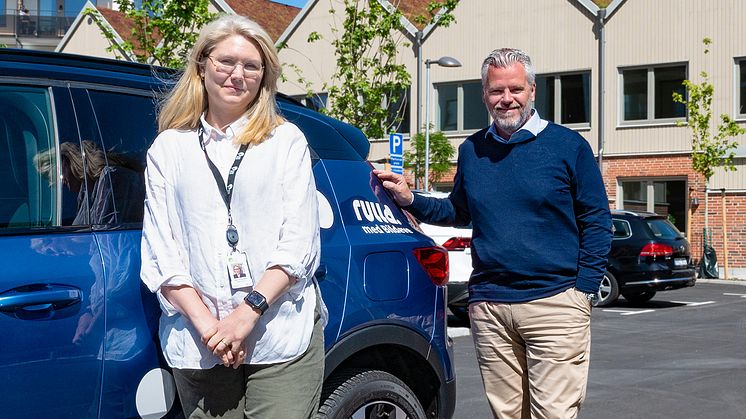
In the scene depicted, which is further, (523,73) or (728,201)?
(728,201)

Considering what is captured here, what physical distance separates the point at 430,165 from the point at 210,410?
2648 centimetres

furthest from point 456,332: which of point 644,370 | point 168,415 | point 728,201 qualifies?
point 728,201

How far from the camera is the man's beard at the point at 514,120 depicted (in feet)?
13.3

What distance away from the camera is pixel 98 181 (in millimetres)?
3268

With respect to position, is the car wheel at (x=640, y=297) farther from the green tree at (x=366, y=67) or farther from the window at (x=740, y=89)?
the window at (x=740, y=89)

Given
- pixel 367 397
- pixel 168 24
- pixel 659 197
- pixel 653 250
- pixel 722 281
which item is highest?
pixel 168 24

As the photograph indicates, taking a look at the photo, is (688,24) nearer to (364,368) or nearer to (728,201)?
(728,201)

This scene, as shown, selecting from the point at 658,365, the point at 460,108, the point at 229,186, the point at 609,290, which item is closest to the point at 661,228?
the point at 609,290

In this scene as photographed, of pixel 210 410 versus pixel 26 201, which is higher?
pixel 26 201

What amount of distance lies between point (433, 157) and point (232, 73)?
2646cm

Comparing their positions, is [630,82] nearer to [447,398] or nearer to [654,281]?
[654,281]

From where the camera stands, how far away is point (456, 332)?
39.2 ft

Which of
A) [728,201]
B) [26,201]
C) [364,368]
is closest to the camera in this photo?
[26,201]

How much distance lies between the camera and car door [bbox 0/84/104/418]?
2.85 m
